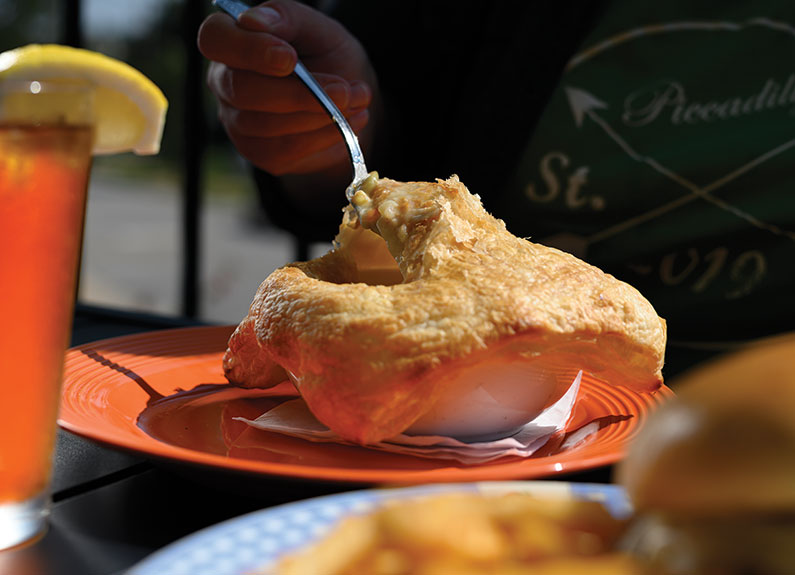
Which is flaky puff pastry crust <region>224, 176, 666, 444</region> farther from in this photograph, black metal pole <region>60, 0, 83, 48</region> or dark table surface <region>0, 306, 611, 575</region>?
black metal pole <region>60, 0, 83, 48</region>

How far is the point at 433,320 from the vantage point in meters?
0.73

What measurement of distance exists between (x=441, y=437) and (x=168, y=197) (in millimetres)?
9202

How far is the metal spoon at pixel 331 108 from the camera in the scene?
3.85 feet

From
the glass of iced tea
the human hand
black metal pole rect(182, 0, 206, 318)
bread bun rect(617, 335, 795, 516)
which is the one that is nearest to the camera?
bread bun rect(617, 335, 795, 516)

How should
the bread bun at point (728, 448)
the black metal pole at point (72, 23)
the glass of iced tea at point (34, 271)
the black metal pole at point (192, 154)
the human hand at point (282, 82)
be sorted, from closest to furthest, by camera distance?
the bread bun at point (728, 448)
the glass of iced tea at point (34, 271)
the human hand at point (282, 82)
the black metal pole at point (192, 154)
the black metal pole at point (72, 23)

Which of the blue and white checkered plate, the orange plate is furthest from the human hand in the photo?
the blue and white checkered plate

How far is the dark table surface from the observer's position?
23.1 inches

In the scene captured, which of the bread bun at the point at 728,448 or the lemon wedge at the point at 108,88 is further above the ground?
the lemon wedge at the point at 108,88

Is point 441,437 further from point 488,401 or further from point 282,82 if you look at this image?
point 282,82

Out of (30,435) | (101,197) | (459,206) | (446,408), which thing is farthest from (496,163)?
(101,197)

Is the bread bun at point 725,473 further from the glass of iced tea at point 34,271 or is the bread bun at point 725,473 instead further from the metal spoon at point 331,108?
the metal spoon at point 331,108

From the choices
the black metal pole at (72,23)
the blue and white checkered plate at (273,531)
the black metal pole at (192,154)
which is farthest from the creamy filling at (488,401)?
the black metal pole at (72,23)

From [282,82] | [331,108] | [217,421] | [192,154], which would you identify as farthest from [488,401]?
[192,154]

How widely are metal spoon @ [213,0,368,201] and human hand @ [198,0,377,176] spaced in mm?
23
